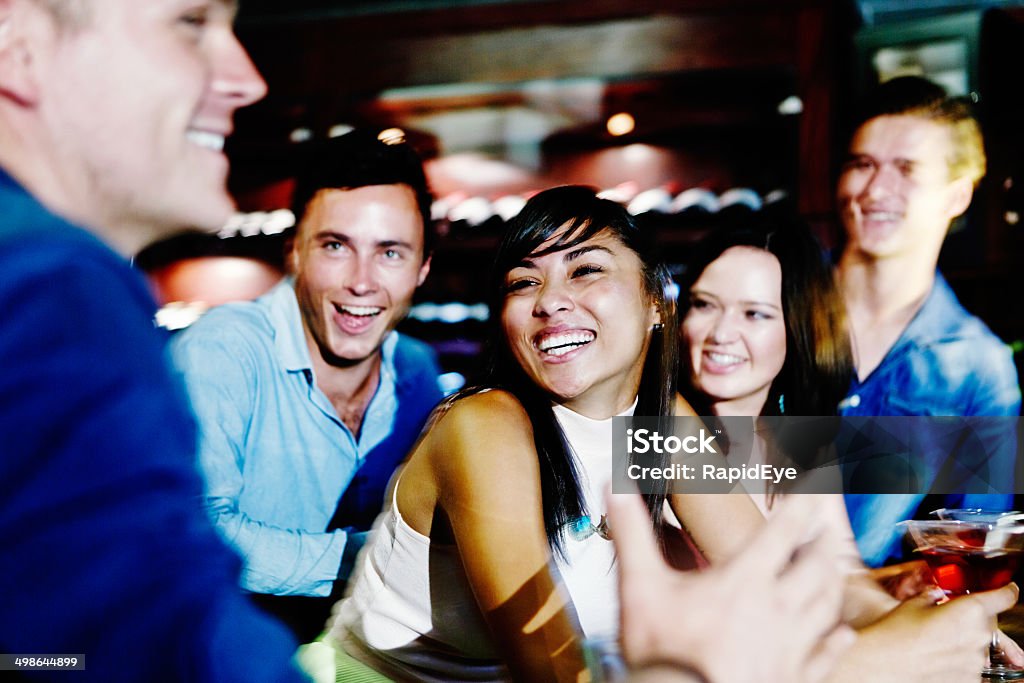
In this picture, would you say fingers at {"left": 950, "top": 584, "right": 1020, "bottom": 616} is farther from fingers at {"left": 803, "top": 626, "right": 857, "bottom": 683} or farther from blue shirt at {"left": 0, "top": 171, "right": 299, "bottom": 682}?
blue shirt at {"left": 0, "top": 171, "right": 299, "bottom": 682}

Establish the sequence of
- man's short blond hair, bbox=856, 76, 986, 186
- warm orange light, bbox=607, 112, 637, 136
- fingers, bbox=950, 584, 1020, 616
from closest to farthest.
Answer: fingers, bbox=950, 584, 1020, 616 → man's short blond hair, bbox=856, 76, 986, 186 → warm orange light, bbox=607, 112, 637, 136

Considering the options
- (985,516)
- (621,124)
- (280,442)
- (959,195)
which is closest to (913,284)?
(959,195)

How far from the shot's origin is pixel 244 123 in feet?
9.18

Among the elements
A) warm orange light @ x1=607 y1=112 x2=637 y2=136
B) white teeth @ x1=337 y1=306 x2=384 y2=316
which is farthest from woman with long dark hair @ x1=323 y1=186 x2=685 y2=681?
warm orange light @ x1=607 y1=112 x2=637 y2=136

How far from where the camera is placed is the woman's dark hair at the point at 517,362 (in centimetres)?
118

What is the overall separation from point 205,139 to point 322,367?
129 cm

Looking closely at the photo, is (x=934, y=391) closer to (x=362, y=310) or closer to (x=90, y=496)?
(x=362, y=310)

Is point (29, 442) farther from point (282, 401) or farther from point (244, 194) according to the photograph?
point (244, 194)

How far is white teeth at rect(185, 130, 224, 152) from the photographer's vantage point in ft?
1.71

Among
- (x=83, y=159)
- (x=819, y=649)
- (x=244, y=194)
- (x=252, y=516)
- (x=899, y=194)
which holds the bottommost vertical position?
(x=819, y=649)

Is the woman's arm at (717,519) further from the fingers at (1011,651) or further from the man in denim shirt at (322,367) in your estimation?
the man in denim shirt at (322,367)

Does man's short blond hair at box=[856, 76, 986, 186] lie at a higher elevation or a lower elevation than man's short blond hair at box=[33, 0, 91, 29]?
higher

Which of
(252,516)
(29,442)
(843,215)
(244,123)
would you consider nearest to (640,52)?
(843,215)

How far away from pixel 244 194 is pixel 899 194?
80.8 inches
